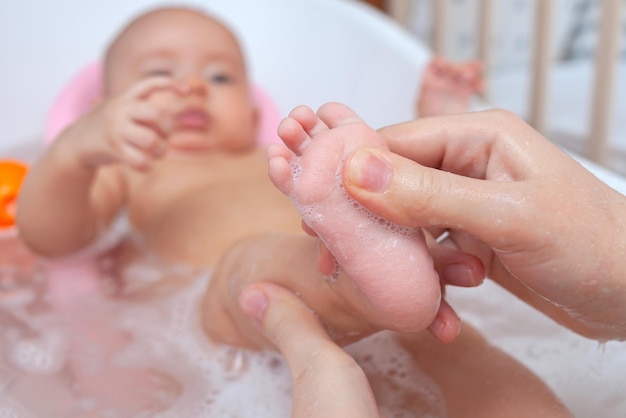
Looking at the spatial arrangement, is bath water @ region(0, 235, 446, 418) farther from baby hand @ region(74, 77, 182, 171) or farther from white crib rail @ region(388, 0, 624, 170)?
white crib rail @ region(388, 0, 624, 170)

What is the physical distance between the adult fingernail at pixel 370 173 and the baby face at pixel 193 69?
69cm

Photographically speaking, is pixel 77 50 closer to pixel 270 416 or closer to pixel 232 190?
pixel 232 190

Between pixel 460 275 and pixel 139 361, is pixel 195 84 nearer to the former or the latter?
pixel 139 361

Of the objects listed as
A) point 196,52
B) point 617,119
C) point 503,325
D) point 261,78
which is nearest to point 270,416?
point 503,325

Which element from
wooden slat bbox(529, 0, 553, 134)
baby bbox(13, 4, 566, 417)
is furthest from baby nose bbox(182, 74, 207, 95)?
wooden slat bbox(529, 0, 553, 134)

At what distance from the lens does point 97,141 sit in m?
0.89

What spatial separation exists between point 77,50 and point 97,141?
0.80 metres

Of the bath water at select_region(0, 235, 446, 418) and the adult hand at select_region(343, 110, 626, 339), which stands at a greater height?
the adult hand at select_region(343, 110, 626, 339)

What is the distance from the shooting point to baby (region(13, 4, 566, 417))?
1.70 ft

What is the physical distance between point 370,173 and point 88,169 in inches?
22.8

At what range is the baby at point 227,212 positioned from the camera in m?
0.52

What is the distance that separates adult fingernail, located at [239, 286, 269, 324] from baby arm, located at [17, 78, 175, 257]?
0.84 ft

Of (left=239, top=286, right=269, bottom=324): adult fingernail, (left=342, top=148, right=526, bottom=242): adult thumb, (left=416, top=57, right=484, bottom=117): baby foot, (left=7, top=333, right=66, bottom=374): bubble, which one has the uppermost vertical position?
(left=342, top=148, right=526, bottom=242): adult thumb

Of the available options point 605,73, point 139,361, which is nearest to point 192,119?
point 139,361
